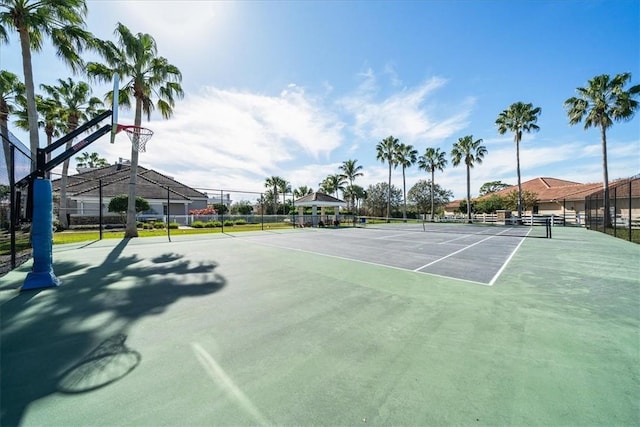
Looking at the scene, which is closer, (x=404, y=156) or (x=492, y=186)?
(x=404, y=156)

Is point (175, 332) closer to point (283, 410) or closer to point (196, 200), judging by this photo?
→ point (283, 410)

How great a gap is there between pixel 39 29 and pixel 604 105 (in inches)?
1517

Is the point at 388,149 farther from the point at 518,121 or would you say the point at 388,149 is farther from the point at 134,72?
the point at 134,72

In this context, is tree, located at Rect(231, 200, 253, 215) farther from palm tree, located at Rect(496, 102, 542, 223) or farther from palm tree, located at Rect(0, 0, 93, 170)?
palm tree, located at Rect(496, 102, 542, 223)

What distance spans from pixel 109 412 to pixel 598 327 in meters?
5.77

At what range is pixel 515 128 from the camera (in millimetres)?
29953

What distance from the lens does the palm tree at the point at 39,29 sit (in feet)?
35.1

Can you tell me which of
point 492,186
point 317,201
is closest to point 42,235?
point 317,201

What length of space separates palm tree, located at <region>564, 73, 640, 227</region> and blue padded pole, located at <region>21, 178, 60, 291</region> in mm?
31942

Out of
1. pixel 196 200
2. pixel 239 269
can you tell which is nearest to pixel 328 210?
pixel 196 200

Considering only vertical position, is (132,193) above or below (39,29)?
below

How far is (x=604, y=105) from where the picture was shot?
70.5ft

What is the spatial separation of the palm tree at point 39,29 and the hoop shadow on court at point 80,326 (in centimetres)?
954

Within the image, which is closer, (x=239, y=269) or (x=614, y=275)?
(x=614, y=275)
